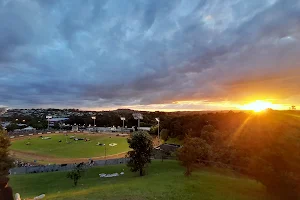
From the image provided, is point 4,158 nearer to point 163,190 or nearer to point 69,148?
point 163,190

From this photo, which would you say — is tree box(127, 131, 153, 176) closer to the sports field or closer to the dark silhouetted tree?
the dark silhouetted tree

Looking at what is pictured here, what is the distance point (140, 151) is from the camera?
115ft

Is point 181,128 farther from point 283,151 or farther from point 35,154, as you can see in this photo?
point 283,151

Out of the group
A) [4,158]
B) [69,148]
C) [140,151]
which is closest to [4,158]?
[4,158]

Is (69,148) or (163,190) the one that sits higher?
(163,190)

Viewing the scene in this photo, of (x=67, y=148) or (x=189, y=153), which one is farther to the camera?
(x=67, y=148)

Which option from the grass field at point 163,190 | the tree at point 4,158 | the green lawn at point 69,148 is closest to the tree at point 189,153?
the grass field at point 163,190

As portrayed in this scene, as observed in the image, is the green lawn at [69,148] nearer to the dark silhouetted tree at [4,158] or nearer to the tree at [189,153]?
the dark silhouetted tree at [4,158]

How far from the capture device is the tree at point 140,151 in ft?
114

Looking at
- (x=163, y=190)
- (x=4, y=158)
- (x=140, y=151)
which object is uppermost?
(x=4, y=158)

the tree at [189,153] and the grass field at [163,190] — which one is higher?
the tree at [189,153]

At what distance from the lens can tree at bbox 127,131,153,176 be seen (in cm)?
3469

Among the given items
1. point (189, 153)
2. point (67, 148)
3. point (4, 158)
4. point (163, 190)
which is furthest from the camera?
point (67, 148)

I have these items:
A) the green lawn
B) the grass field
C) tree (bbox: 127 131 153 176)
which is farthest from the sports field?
the grass field
